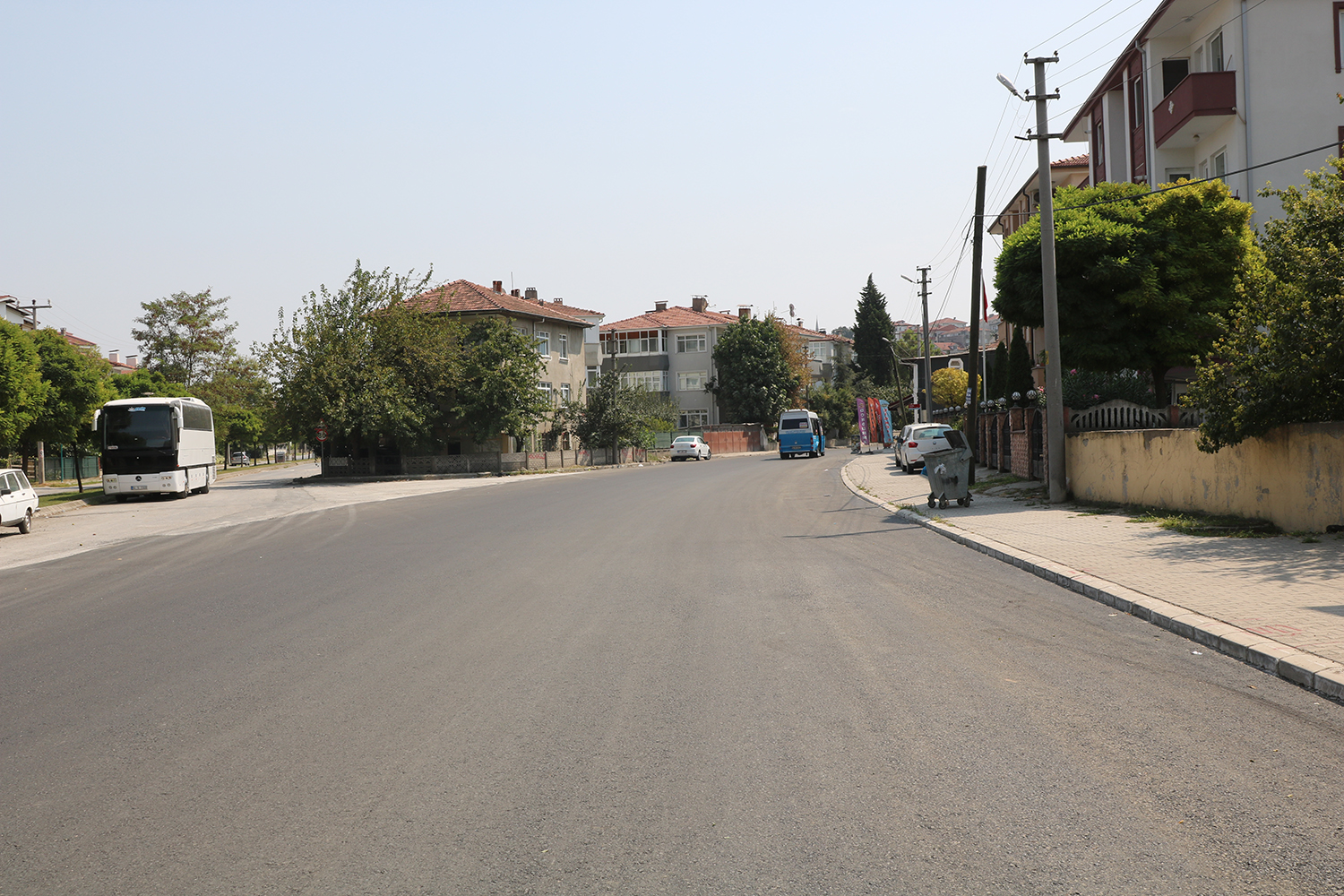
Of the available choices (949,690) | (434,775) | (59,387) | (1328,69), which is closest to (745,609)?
(949,690)

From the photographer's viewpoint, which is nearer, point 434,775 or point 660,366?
point 434,775

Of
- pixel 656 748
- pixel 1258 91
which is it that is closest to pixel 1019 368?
pixel 1258 91

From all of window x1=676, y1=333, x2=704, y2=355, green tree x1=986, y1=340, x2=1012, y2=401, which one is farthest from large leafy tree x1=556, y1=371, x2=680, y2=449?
window x1=676, y1=333, x2=704, y2=355

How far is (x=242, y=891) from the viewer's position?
3.68m

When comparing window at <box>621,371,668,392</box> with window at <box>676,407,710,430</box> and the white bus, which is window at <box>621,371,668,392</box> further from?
the white bus

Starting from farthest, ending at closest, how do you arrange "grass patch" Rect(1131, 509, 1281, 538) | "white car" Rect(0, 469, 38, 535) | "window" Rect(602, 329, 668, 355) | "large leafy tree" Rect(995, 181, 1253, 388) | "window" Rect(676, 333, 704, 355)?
"window" Rect(602, 329, 668, 355), "window" Rect(676, 333, 704, 355), "large leafy tree" Rect(995, 181, 1253, 388), "white car" Rect(0, 469, 38, 535), "grass patch" Rect(1131, 509, 1281, 538)

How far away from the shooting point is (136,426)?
33.1 meters

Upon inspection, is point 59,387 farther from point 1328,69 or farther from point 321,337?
point 1328,69

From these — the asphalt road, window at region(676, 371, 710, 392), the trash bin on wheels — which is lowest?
the asphalt road

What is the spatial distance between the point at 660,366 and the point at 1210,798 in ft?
286

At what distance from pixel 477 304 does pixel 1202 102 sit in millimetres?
38114

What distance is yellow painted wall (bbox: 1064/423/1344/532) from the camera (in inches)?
481

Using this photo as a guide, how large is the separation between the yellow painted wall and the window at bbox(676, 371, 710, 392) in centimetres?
7064

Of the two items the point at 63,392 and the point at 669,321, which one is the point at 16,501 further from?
the point at 669,321
